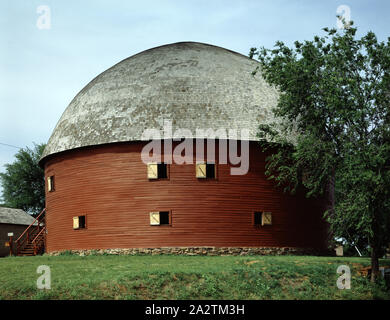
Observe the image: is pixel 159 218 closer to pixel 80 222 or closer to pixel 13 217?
pixel 80 222

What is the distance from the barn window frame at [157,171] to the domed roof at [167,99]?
1460 mm

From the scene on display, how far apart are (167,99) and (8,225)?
23087 millimetres

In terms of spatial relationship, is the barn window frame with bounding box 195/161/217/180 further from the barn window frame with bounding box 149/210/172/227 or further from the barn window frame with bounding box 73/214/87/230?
the barn window frame with bounding box 73/214/87/230

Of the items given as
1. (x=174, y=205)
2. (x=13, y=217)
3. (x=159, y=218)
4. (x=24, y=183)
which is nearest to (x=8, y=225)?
(x=13, y=217)

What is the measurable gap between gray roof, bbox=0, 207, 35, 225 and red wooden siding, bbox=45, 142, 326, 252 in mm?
18338

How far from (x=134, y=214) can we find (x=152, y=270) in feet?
27.5

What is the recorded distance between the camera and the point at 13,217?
44.8 m

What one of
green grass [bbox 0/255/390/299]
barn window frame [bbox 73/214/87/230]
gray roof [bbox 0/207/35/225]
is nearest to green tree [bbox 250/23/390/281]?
green grass [bbox 0/255/390/299]

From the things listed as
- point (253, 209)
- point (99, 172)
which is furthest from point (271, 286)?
point (99, 172)

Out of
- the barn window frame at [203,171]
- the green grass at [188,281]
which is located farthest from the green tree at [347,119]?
the barn window frame at [203,171]

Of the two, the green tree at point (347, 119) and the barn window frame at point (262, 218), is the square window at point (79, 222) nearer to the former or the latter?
the barn window frame at point (262, 218)

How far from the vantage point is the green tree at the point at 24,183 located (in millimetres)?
53531
